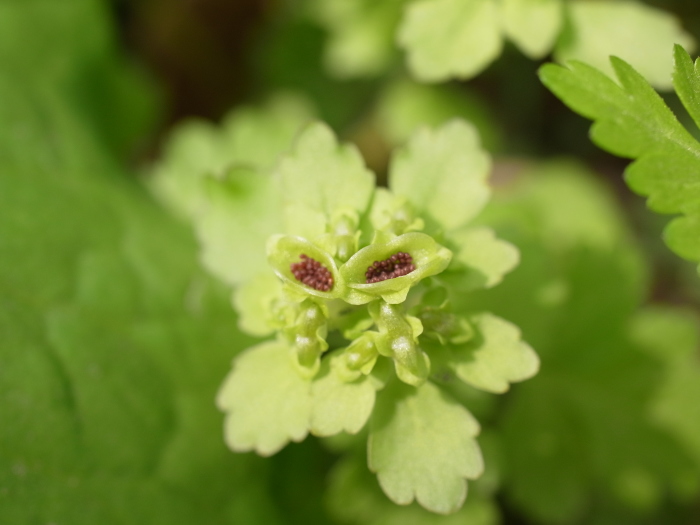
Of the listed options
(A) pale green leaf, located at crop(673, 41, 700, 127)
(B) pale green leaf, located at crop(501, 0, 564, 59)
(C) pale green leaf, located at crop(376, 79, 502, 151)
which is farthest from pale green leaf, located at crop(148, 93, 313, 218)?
(A) pale green leaf, located at crop(673, 41, 700, 127)

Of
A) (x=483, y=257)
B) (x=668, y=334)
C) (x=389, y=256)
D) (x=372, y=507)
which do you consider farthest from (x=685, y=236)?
(x=668, y=334)

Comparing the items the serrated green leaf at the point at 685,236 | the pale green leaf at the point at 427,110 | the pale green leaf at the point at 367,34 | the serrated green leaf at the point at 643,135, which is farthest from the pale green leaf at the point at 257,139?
the serrated green leaf at the point at 685,236

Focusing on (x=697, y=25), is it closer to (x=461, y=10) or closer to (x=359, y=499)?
(x=461, y=10)

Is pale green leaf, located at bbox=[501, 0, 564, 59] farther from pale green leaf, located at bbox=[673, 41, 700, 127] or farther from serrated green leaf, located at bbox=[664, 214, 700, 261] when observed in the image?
serrated green leaf, located at bbox=[664, 214, 700, 261]

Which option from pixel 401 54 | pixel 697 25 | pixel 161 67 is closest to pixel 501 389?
pixel 401 54

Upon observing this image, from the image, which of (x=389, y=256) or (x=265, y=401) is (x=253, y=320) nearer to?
(x=265, y=401)

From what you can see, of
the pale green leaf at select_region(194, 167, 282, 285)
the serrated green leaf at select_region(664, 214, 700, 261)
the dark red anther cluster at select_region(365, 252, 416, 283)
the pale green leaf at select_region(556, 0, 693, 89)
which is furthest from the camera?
the pale green leaf at select_region(556, 0, 693, 89)

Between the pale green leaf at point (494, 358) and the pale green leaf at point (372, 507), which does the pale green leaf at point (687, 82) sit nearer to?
the pale green leaf at point (494, 358)
